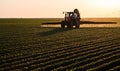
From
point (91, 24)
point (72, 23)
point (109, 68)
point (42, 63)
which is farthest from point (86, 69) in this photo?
point (91, 24)

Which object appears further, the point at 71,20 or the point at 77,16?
the point at 77,16

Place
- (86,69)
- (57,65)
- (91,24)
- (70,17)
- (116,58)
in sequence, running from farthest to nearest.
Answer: (91,24) < (70,17) < (116,58) < (57,65) < (86,69)

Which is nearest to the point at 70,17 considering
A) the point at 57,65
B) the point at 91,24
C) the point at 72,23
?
the point at 72,23

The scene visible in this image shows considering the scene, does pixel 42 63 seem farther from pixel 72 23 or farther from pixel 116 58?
pixel 72 23

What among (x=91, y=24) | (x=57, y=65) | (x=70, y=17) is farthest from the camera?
(x=91, y=24)

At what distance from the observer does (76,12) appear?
34719 mm

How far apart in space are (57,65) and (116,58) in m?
2.69

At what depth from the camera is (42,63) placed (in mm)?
9805

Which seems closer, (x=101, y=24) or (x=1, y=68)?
(x=1, y=68)

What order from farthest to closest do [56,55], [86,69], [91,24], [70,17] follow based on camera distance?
1. [91,24]
2. [70,17]
3. [56,55]
4. [86,69]

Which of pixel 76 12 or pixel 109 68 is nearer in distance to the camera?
pixel 109 68

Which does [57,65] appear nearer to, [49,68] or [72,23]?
[49,68]

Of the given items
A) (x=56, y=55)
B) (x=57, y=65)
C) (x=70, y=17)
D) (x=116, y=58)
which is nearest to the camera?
(x=57, y=65)

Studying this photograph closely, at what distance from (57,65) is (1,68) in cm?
191
